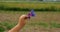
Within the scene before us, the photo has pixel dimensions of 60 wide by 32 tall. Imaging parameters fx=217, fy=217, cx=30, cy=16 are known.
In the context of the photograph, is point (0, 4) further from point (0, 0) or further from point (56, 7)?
point (56, 7)

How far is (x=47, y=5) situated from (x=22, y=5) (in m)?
0.96

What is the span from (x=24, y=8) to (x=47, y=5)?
93cm

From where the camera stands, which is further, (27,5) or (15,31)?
(27,5)

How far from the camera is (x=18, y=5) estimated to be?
836cm

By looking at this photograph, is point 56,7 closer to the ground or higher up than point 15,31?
higher up

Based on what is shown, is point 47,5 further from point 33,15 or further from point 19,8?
point 33,15

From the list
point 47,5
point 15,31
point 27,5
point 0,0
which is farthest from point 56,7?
point 15,31

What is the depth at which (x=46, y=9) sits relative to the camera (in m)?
8.04

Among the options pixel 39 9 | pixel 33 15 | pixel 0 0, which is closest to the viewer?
pixel 33 15

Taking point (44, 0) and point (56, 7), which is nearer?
point (56, 7)

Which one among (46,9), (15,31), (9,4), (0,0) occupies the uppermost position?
(0,0)

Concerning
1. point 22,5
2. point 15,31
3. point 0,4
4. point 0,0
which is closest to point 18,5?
point 22,5

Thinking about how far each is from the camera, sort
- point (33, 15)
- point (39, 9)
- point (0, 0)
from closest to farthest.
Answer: point (33, 15), point (39, 9), point (0, 0)

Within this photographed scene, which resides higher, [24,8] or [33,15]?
[24,8]
